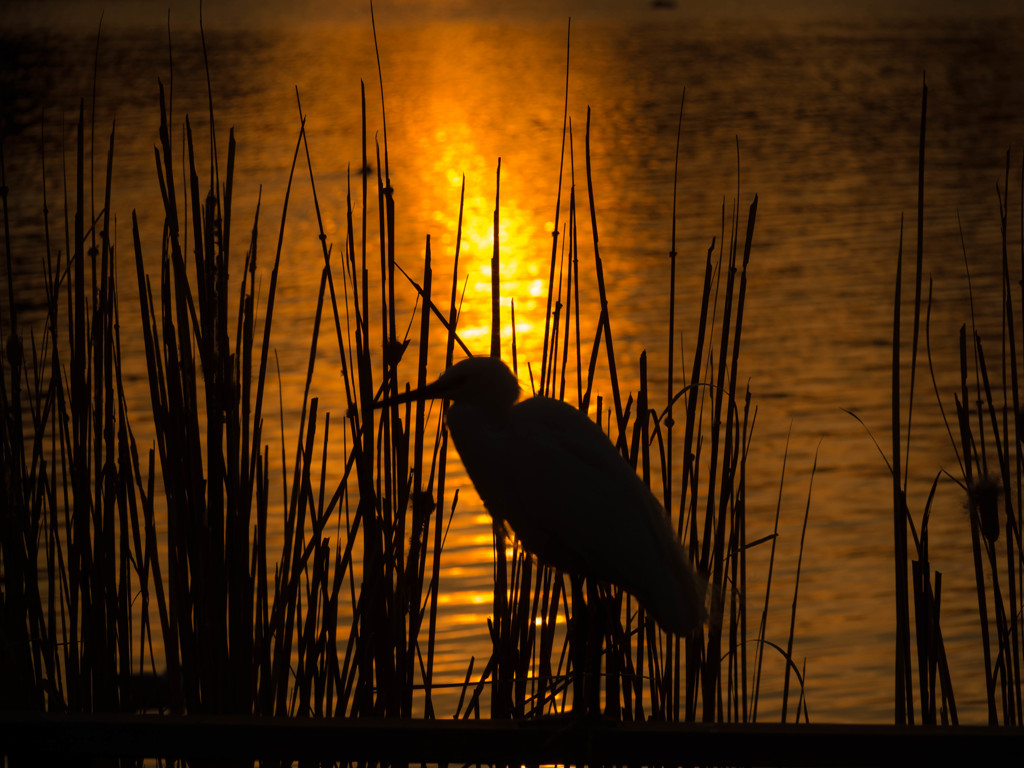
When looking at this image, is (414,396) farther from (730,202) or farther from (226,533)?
(730,202)

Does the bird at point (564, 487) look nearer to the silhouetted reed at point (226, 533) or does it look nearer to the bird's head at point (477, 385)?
the bird's head at point (477, 385)

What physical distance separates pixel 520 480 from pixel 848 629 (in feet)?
8.22

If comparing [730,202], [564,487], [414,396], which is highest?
[414,396]

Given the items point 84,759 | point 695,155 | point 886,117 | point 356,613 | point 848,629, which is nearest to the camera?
point 84,759

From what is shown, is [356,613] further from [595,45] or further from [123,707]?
[595,45]

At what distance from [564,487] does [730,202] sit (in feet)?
27.2

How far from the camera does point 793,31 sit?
27844 millimetres

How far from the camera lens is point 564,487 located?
151 cm

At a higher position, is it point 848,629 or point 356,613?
point 356,613

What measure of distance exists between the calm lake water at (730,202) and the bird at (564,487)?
1.00ft

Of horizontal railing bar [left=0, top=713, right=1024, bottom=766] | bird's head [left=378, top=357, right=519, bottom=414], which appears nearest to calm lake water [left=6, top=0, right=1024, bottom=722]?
bird's head [left=378, top=357, right=519, bottom=414]

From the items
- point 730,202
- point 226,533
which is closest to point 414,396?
point 226,533

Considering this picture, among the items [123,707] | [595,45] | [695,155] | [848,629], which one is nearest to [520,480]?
[123,707]

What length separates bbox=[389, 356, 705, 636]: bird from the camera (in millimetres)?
1507
